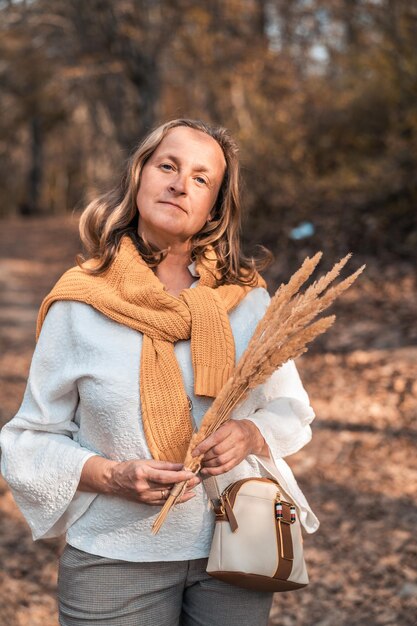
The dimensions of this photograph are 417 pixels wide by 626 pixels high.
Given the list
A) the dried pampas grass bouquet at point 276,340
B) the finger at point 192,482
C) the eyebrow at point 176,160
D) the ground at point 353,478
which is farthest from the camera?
the ground at point 353,478

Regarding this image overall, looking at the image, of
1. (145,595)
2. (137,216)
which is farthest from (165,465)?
(137,216)

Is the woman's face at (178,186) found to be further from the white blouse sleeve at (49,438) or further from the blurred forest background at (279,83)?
the blurred forest background at (279,83)

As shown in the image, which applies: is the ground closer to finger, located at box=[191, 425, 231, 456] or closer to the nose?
the nose

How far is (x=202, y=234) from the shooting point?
6.82 feet

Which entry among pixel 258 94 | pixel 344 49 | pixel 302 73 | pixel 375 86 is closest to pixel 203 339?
pixel 375 86

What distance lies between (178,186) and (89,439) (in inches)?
25.9

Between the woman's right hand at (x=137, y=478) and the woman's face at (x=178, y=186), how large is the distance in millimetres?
588

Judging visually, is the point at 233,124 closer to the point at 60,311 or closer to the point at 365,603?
the point at 365,603

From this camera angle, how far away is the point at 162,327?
6.15 feet

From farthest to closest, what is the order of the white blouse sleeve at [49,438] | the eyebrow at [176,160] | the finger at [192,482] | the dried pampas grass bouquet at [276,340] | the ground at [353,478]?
1. the ground at [353,478]
2. the eyebrow at [176,160]
3. the white blouse sleeve at [49,438]
4. the finger at [192,482]
5. the dried pampas grass bouquet at [276,340]

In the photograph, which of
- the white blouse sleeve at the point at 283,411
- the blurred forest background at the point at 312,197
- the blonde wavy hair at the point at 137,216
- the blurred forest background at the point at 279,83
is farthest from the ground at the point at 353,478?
the blurred forest background at the point at 279,83

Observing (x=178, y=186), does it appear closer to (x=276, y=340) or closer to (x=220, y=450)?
(x=276, y=340)

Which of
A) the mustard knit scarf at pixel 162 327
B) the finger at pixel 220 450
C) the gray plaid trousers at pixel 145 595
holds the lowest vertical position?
the gray plaid trousers at pixel 145 595

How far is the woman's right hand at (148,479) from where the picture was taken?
1.70 metres
